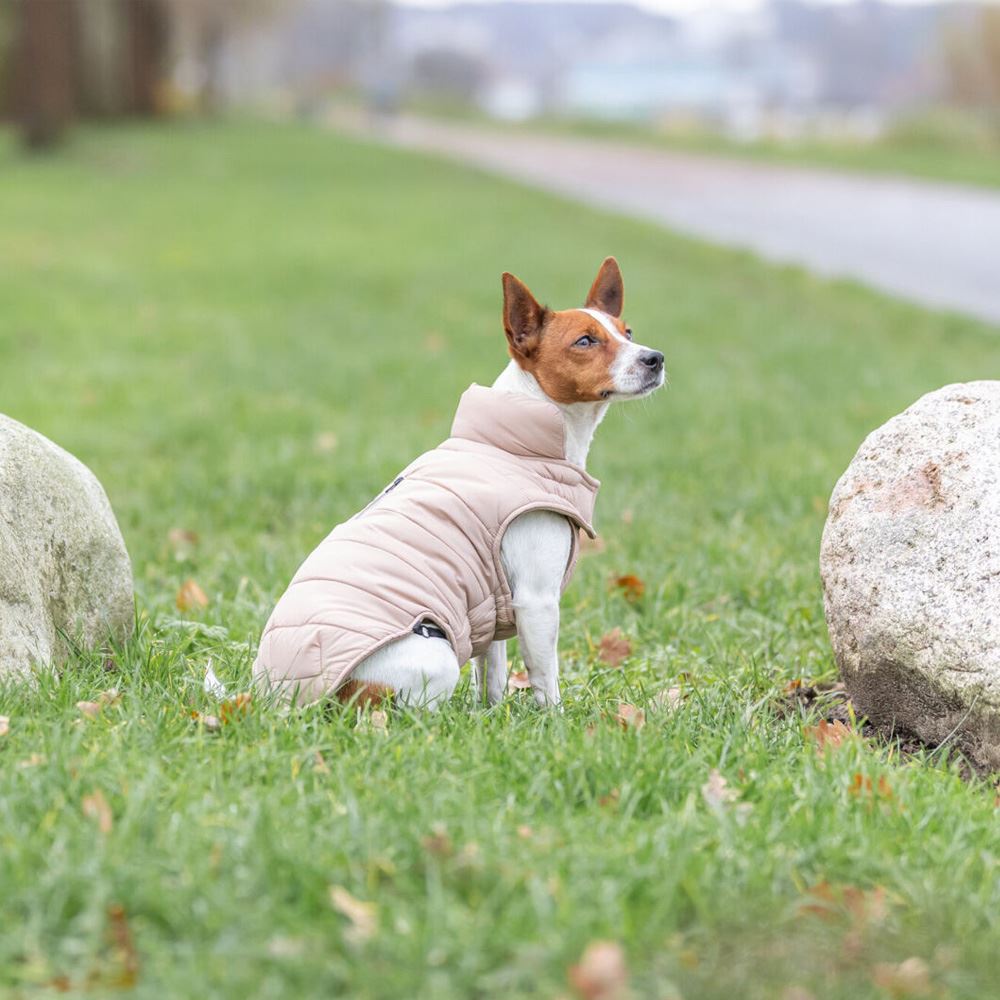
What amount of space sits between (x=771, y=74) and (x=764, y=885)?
202 metres

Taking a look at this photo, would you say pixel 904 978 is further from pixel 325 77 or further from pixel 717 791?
pixel 325 77

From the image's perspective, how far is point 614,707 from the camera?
166 inches

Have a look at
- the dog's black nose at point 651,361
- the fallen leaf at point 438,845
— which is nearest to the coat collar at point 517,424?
the dog's black nose at point 651,361

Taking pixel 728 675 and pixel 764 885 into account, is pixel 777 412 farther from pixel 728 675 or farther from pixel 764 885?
pixel 764 885

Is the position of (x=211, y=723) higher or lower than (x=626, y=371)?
lower

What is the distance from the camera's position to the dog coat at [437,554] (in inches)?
150

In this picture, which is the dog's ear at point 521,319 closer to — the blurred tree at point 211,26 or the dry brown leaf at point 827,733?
the dry brown leaf at point 827,733

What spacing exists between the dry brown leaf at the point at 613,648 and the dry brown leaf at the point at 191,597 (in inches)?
60.1

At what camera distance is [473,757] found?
140 inches

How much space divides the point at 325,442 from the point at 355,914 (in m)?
5.59

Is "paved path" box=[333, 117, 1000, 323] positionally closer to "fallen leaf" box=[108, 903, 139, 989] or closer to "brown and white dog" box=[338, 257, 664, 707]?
"brown and white dog" box=[338, 257, 664, 707]

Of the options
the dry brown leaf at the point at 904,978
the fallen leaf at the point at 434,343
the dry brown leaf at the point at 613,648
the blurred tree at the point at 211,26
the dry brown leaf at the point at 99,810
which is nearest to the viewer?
the dry brown leaf at the point at 904,978

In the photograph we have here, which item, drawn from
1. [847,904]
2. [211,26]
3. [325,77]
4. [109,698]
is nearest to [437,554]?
[109,698]

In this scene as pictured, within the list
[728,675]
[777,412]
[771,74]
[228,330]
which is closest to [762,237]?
[228,330]
